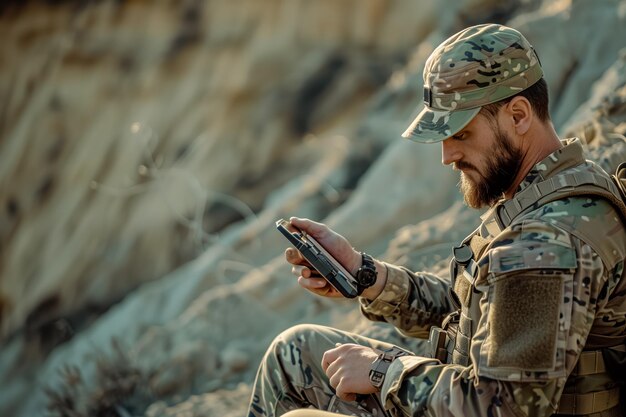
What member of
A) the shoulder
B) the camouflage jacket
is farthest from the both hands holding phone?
the shoulder

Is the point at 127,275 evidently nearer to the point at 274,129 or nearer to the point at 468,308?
the point at 274,129

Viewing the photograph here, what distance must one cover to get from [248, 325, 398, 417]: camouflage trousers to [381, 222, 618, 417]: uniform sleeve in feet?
1.88

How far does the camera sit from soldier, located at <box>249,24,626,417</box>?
180 cm

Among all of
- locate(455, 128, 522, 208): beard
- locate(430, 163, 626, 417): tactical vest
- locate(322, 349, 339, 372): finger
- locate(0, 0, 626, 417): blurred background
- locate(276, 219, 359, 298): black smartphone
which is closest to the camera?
locate(430, 163, 626, 417): tactical vest

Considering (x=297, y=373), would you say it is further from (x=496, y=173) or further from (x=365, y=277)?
(x=496, y=173)

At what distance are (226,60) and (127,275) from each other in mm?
1707

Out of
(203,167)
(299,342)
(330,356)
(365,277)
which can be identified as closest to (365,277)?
(365,277)

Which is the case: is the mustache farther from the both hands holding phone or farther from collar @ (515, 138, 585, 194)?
the both hands holding phone

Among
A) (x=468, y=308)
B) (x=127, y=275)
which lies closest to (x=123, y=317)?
(x=127, y=275)

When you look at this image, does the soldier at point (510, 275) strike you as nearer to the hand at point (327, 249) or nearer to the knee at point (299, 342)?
the knee at point (299, 342)

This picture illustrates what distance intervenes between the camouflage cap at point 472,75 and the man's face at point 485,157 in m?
0.04

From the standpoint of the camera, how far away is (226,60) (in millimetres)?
6629

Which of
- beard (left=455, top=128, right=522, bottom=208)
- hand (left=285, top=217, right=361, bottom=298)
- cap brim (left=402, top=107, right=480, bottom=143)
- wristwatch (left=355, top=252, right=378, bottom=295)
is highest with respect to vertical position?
cap brim (left=402, top=107, right=480, bottom=143)

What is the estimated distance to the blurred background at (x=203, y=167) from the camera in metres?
4.34
